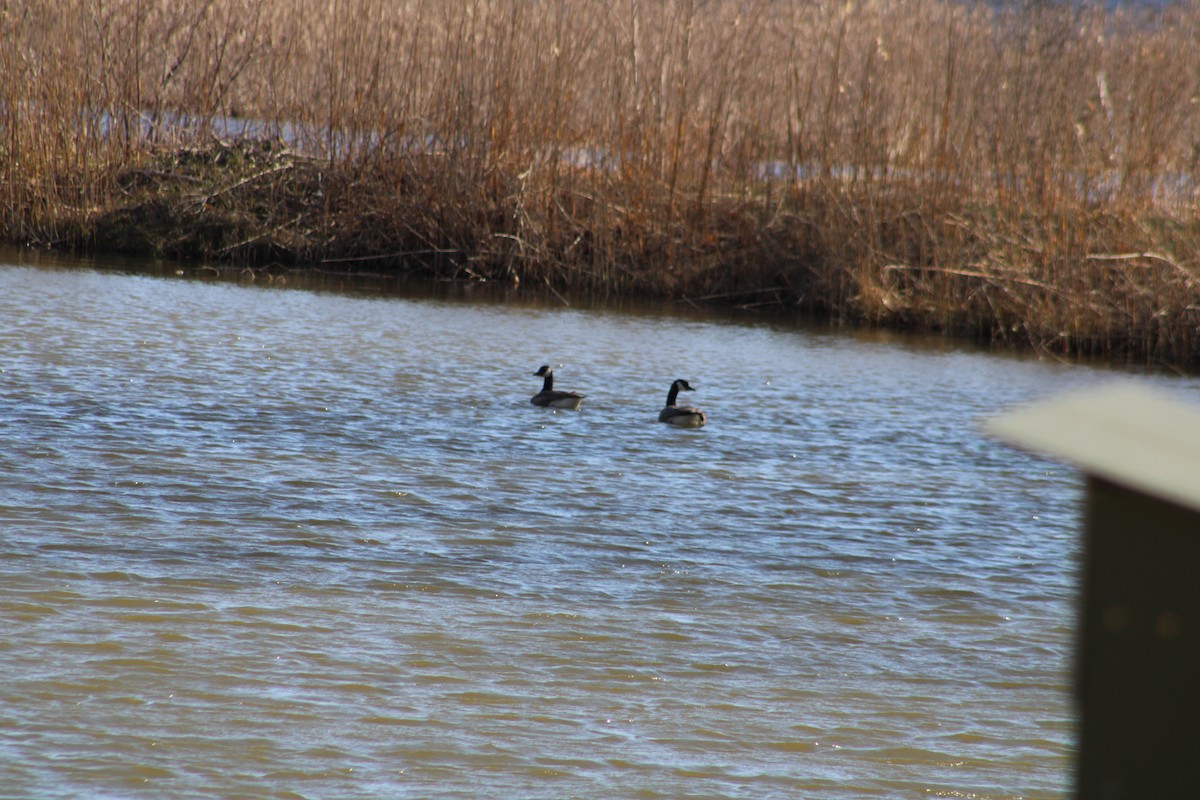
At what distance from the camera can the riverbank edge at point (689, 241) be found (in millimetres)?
11820

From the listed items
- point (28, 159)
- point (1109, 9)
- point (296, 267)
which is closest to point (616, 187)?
point (296, 267)

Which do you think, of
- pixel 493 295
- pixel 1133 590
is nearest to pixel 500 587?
pixel 1133 590

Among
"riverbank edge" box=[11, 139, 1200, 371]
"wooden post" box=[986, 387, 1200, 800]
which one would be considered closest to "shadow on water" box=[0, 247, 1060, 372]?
"riverbank edge" box=[11, 139, 1200, 371]

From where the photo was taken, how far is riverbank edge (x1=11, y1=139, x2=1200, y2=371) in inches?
465

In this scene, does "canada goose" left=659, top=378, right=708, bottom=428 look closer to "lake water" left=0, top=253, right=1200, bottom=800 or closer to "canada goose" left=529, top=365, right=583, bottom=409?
"lake water" left=0, top=253, right=1200, bottom=800

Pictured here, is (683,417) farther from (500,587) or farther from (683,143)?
(683,143)

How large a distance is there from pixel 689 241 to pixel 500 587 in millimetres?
9108

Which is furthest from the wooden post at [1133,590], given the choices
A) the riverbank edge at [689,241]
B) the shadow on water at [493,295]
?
the shadow on water at [493,295]

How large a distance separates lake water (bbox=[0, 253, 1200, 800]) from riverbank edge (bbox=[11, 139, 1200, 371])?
318cm

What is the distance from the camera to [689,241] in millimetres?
13383

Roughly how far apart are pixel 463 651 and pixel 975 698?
58.3 inches

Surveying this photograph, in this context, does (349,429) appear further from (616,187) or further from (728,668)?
(616,187)

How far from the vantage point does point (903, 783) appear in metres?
3.31

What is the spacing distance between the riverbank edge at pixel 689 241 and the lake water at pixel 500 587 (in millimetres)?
3181
